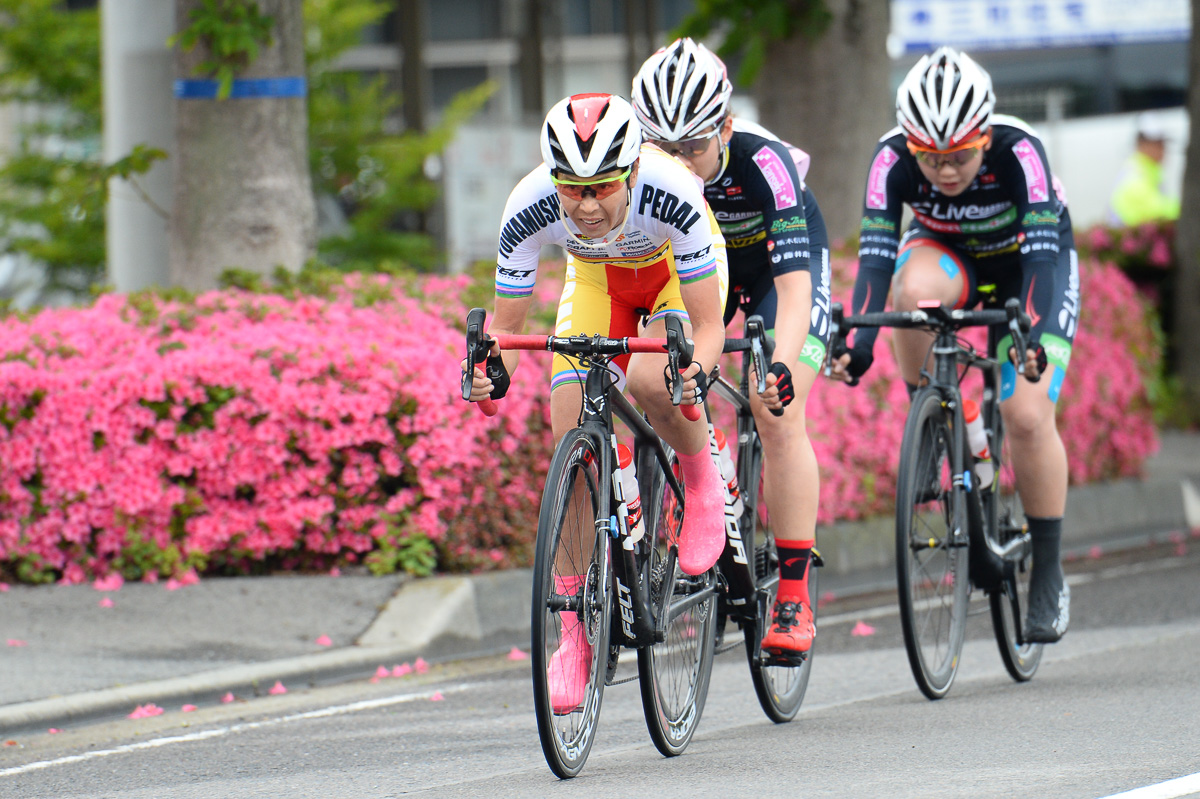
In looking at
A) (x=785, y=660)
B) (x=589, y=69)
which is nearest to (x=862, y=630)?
(x=785, y=660)

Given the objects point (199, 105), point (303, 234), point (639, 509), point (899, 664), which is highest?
point (199, 105)

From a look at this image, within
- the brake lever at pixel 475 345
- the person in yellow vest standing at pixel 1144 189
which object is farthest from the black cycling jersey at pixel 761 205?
the person in yellow vest standing at pixel 1144 189

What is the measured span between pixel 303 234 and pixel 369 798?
17.7 ft

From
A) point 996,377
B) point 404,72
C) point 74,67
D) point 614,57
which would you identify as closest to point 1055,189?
point 996,377

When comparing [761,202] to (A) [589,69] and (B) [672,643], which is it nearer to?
(B) [672,643]

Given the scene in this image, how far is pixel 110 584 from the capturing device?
24.7ft

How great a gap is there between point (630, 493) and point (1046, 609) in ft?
7.43

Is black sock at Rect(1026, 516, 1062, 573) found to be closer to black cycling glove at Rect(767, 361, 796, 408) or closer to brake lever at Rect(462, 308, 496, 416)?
black cycling glove at Rect(767, 361, 796, 408)

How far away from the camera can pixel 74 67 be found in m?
14.0

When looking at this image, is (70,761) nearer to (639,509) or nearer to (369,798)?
(369,798)

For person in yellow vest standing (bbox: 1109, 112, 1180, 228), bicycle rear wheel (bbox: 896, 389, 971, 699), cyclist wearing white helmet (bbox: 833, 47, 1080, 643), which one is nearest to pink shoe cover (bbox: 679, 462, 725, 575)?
bicycle rear wheel (bbox: 896, 389, 971, 699)

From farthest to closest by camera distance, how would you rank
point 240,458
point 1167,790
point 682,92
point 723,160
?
point 240,458, point 723,160, point 682,92, point 1167,790

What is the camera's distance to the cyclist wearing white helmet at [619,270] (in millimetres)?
4480

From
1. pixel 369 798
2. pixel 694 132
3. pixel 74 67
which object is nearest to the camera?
pixel 369 798
